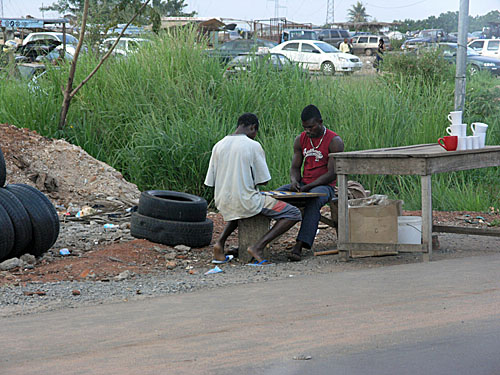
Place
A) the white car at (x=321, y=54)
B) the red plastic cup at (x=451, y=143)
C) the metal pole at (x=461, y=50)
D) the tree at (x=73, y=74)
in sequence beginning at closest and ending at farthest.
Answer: the red plastic cup at (x=451, y=143), the metal pole at (x=461, y=50), the tree at (x=73, y=74), the white car at (x=321, y=54)

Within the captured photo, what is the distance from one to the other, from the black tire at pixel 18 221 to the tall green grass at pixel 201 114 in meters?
3.91

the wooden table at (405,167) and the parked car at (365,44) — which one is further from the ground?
the parked car at (365,44)

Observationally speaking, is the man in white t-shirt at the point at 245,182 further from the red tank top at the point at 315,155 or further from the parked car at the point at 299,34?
the parked car at the point at 299,34

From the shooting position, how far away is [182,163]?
1073 cm

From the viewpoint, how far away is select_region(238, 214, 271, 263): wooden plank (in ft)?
23.3

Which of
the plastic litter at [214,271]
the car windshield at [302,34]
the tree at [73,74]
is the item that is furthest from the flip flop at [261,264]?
the car windshield at [302,34]

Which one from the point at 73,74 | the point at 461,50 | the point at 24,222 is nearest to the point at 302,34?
the point at 73,74

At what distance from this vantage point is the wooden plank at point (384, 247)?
6633 millimetres

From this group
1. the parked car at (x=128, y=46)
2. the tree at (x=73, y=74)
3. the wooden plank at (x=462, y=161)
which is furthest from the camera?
the parked car at (x=128, y=46)

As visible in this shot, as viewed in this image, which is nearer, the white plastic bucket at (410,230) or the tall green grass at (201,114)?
the white plastic bucket at (410,230)

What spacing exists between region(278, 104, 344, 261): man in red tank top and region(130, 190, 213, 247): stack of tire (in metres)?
1.09

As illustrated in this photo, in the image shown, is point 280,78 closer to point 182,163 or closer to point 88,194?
point 182,163

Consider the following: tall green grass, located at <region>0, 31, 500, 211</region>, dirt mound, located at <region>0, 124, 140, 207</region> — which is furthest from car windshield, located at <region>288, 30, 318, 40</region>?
dirt mound, located at <region>0, 124, 140, 207</region>

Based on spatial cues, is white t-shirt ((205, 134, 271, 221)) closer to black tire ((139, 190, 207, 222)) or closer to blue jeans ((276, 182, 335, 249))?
blue jeans ((276, 182, 335, 249))
